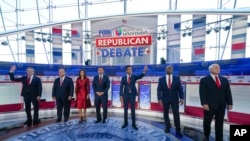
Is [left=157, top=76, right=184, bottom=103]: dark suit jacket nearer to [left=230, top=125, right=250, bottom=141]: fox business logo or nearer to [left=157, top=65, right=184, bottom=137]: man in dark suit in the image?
[left=157, top=65, right=184, bottom=137]: man in dark suit

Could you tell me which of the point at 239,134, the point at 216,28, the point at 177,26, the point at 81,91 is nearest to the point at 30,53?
the point at 177,26

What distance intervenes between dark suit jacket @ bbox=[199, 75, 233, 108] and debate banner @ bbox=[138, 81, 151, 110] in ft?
8.59

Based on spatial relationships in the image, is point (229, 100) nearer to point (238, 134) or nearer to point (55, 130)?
point (238, 134)

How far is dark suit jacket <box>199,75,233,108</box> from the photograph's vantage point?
2.73 meters

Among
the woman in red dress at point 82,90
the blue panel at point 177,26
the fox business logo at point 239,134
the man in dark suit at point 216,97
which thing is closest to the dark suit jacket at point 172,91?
the man in dark suit at point 216,97

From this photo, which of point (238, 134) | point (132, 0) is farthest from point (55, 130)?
point (132, 0)

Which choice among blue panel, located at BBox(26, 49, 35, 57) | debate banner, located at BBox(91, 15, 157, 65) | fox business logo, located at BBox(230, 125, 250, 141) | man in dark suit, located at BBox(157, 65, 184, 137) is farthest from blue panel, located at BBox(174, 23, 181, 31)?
blue panel, located at BBox(26, 49, 35, 57)

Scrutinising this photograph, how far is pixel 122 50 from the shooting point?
6508mm

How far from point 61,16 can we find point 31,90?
8.32m

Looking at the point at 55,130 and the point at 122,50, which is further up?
the point at 122,50

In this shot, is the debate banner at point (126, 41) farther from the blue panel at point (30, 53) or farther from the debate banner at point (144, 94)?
the blue panel at point (30, 53)

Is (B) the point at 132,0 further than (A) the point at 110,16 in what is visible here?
Yes

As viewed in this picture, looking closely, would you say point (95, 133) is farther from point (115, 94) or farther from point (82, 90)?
point (115, 94)

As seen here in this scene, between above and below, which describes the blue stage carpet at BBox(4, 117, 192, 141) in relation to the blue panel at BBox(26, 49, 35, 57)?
below
